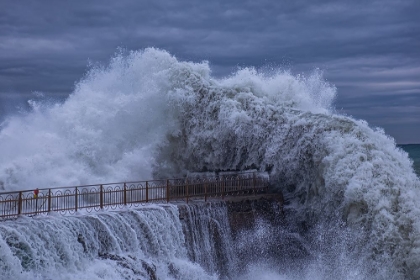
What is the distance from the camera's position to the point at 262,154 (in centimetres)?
2195

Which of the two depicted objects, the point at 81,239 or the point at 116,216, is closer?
Result: the point at 81,239

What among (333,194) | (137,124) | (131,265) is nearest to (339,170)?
(333,194)

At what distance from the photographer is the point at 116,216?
1584cm

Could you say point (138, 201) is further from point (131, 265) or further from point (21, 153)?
point (21, 153)

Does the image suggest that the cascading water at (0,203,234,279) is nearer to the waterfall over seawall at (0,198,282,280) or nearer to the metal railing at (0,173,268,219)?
the waterfall over seawall at (0,198,282,280)

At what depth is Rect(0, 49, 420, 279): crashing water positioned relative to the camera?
1792 centimetres

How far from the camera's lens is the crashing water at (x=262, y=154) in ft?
58.8

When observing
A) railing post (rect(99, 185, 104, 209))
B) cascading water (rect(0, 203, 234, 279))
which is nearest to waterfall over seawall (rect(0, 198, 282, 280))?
cascading water (rect(0, 203, 234, 279))

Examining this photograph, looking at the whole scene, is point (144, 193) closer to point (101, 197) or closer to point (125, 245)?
point (101, 197)

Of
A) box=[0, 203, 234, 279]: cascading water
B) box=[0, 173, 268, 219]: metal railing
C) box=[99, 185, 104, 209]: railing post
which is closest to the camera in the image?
box=[0, 203, 234, 279]: cascading water

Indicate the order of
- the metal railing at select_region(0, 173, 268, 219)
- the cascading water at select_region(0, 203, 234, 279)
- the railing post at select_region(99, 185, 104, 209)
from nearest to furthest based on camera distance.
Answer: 1. the cascading water at select_region(0, 203, 234, 279)
2. the railing post at select_region(99, 185, 104, 209)
3. the metal railing at select_region(0, 173, 268, 219)

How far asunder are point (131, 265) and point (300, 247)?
22.4 ft

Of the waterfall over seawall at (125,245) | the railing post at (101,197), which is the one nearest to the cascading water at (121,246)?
the waterfall over seawall at (125,245)

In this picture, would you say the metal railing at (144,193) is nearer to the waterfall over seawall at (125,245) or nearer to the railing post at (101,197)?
the railing post at (101,197)
